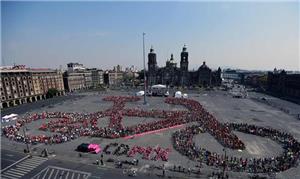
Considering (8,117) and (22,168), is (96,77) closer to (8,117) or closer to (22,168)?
(8,117)

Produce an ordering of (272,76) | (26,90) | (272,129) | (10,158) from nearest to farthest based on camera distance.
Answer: (10,158), (272,129), (26,90), (272,76)

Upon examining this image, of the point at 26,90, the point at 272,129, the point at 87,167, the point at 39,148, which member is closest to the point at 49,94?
the point at 26,90

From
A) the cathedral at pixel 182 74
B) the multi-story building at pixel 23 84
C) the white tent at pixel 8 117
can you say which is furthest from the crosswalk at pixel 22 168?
the cathedral at pixel 182 74

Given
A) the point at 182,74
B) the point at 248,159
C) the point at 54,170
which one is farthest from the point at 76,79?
the point at 248,159

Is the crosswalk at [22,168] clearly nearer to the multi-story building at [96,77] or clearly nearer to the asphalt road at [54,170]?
the asphalt road at [54,170]

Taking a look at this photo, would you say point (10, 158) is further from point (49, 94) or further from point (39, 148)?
point (49, 94)

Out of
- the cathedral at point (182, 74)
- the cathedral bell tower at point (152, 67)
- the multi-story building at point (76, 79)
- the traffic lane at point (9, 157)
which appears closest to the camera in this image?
the traffic lane at point (9, 157)
